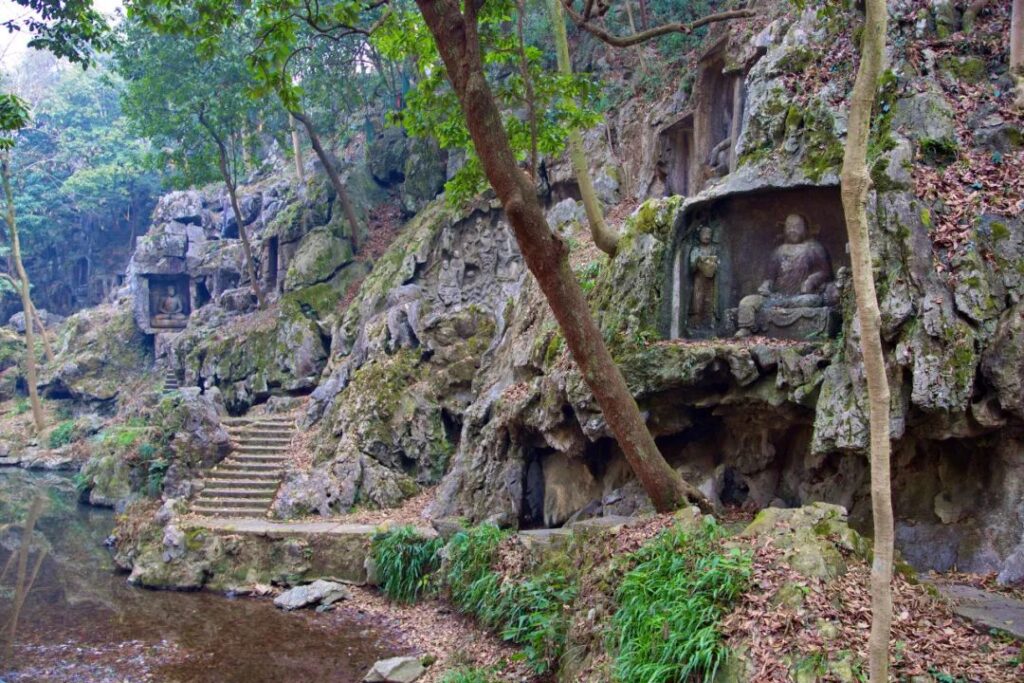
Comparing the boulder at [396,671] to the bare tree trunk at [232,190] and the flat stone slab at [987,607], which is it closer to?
the flat stone slab at [987,607]

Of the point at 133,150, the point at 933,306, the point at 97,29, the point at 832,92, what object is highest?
the point at 133,150

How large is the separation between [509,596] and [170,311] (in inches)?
1073

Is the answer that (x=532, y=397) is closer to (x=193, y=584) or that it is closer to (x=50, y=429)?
(x=193, y=584)

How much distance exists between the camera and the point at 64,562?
507 inches

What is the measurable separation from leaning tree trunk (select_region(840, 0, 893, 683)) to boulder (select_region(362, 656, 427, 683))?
5.01 m

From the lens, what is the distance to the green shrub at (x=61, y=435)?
24.7 m

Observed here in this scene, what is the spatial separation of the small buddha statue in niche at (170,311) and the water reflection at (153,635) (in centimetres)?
1884

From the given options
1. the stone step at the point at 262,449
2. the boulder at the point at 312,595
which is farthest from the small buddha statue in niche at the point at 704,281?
the stone step at the point at 262,449

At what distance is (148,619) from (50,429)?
19.5m

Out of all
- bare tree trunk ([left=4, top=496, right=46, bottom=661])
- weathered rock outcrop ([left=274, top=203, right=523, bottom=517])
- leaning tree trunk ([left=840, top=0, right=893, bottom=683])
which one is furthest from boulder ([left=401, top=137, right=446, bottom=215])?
leaning tree trunk ([left=840, top=0, right=893, bottom=683])

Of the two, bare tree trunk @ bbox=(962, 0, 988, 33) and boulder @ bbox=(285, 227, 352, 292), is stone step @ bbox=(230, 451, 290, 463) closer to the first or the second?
boulder @ bbox=(285, 227, 352, 292)

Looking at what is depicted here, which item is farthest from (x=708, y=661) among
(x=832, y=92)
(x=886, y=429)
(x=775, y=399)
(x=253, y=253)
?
(x=253, y=253)

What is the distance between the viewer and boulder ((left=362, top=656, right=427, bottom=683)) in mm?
7363

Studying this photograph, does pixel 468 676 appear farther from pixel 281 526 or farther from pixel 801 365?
pixel 281 526
